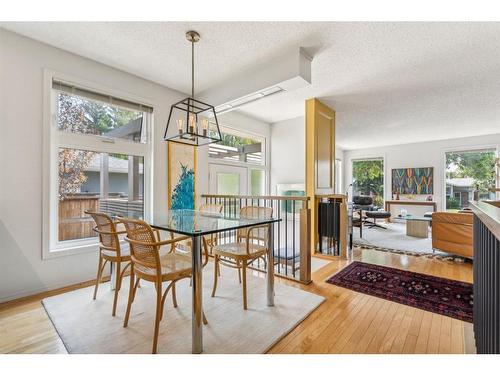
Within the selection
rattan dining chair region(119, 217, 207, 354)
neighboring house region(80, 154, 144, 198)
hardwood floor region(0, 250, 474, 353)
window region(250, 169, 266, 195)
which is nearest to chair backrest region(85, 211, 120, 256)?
rattan dining chair region(119, 217, 207, 354)

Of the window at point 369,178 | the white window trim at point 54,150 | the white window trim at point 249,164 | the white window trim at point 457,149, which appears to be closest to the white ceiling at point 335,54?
the white window trim at point 54,150

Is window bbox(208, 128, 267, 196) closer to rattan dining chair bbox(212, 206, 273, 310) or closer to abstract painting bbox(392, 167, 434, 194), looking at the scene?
rattan dining chair bbox(212, 206, 273, 310)

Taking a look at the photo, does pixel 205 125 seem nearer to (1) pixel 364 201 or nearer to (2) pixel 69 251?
(2) pixel 69 251

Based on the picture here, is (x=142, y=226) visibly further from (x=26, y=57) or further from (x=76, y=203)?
(x=26, y=57)

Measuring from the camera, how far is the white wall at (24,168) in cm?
227

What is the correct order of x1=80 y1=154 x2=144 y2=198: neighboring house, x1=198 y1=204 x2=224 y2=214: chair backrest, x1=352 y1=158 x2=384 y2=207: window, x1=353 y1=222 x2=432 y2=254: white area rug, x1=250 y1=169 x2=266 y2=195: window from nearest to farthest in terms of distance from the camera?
1. x1=80 y1=154 x2=144 y2=198: neighboring house
2. x1=198 y1=204 x2=224 y2=214: chair backrest
3. x1=353 y1=222 x2=432 y2=254: white area rug
4. x1=250 y1=169 x2=266 y2=195: window
5. x1=352 y1=158 x2=384 y2=207: window

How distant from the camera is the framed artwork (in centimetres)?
354

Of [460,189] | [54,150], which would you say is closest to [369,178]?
[460,189]

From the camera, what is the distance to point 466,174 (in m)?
6.84

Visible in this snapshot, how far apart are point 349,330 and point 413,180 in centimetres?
720

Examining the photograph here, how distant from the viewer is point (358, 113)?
477cm

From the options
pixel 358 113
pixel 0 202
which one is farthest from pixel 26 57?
pixel 358 113

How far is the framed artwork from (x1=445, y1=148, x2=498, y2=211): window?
23.7 ft
